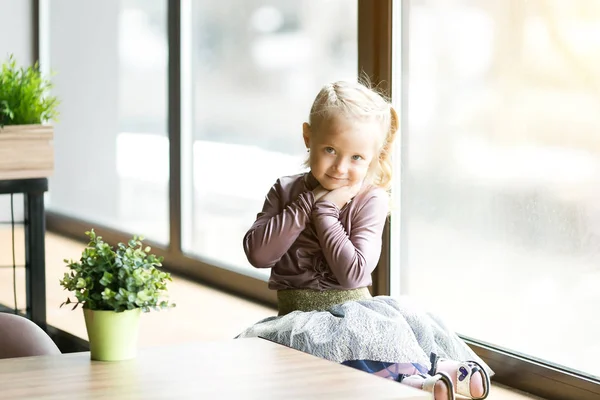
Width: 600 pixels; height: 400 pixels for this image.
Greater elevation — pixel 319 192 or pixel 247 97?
pixel 247 97

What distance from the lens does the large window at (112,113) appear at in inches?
192

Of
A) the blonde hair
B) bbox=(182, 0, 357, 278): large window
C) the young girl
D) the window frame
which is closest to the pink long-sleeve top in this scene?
the young girl

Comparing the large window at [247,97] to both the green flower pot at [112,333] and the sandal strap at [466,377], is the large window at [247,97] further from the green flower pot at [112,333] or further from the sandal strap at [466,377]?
the green flower pot at [112,333]

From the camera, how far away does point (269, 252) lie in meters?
2.35

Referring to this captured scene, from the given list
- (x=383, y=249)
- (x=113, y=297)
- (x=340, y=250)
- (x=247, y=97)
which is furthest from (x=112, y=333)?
(x=247, y=97)

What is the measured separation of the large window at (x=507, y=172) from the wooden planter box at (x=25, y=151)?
3.55 ft

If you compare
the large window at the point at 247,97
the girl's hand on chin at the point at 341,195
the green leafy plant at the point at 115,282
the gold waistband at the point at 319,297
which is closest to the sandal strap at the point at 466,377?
the gold waistband at the point at 319,297

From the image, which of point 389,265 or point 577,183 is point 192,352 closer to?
point 577,183

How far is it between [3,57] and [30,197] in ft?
10.1

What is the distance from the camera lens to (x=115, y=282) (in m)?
1.64

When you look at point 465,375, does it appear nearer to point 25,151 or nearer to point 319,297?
point 319,297

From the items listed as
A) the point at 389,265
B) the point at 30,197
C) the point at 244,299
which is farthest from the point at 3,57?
the point at 389,265

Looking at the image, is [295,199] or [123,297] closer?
[123,297]

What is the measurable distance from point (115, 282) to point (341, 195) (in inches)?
→ 32.7
